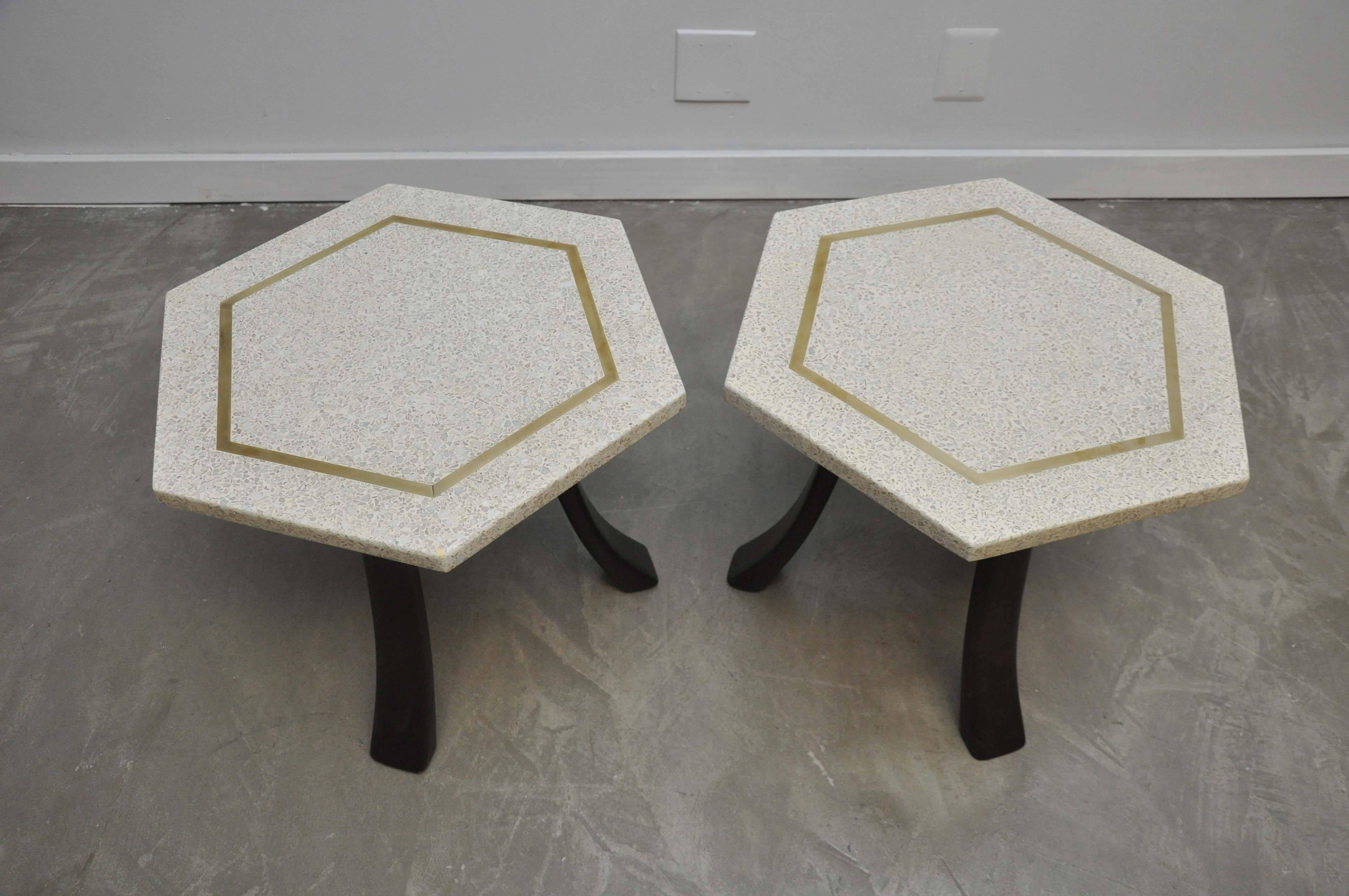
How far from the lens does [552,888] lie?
45.8 inches

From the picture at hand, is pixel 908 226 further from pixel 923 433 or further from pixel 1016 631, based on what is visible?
pixel 1016 631

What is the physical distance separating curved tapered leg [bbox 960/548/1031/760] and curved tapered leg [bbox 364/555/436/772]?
730mm

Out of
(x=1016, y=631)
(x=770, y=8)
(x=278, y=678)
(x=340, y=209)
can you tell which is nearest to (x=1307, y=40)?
(x=770, y=8)

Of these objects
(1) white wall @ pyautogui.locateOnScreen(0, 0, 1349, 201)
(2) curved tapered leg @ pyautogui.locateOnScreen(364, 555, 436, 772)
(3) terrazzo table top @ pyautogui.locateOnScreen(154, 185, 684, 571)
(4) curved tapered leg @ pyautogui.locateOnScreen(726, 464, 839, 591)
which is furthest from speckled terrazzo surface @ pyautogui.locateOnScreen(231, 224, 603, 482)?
(1) white wall @ pyautogui.locateOnScreen(0, 0, 1349, 201)

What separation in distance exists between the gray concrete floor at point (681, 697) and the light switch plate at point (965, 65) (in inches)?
34.6

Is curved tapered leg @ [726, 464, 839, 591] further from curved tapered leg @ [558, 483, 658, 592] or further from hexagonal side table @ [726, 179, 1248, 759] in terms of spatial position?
curved tapered leg @ [558, 483, 658, 592]

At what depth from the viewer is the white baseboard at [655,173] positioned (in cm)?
219

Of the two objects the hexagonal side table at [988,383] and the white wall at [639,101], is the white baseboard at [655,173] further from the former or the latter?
the hexagonal side table at [988,383]

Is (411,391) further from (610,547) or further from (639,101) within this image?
(639,101)

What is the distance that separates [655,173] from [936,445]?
135 cm

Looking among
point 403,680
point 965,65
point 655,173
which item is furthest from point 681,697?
point 965,65

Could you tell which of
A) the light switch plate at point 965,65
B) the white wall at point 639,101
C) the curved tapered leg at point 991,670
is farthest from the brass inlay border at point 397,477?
the light switch plate at point 965,65

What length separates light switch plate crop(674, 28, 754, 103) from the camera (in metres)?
2.01

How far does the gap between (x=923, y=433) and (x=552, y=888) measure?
28.6 inches
